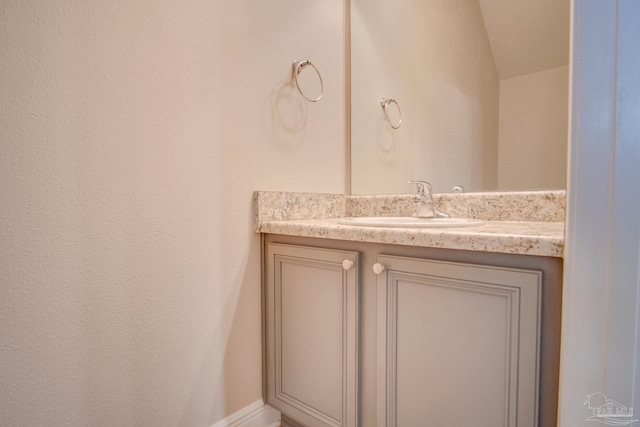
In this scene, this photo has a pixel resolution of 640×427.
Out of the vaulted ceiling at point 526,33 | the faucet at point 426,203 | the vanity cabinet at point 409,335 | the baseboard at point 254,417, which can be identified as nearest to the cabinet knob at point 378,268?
the vanity cabinet at point 409,335

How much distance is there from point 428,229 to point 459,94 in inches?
29.4

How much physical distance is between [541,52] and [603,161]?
2.82ft

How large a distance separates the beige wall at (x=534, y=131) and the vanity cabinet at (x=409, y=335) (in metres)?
0.58

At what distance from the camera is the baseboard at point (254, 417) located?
1.09m

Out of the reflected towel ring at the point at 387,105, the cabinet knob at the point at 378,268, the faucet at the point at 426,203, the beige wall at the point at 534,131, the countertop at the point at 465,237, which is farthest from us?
the reflected towel ring at the point at 387,105

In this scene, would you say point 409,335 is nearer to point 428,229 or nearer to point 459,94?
point 428,229

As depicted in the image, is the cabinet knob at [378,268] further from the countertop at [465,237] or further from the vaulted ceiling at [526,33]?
the vaulted ceiling at [526,33]

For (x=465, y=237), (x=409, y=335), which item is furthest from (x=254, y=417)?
(x=465, y=237)

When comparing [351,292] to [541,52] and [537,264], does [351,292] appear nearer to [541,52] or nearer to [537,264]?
[537,264]

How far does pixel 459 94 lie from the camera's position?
1266mm

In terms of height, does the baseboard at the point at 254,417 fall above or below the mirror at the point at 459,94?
below

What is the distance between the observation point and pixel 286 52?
1244 millimetres

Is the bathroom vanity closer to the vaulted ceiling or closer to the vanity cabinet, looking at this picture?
the vanity cabinet

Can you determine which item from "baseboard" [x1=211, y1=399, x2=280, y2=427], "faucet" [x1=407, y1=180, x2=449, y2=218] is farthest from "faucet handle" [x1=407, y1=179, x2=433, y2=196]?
"baseboard" [x1=211, y1=399, x2=280, y2=427]
